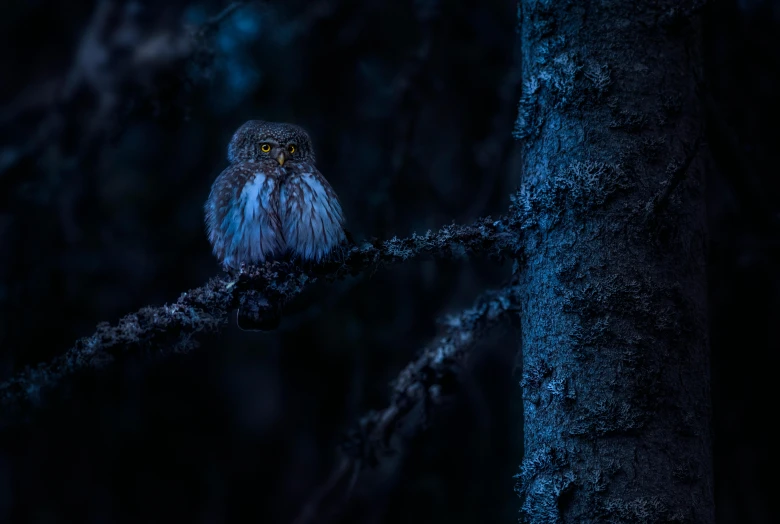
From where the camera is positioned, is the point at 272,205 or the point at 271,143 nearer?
the point at 272,205

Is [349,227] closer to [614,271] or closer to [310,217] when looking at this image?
[310,217]

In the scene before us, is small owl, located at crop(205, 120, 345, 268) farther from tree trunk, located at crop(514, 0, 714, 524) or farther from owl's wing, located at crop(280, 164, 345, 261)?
tree trunk, located at crop(514, 0, 714, 524)

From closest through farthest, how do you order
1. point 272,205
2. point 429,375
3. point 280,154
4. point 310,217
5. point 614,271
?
point 614,271, point 429,375, point 310,217, point 272,205, point 280,154

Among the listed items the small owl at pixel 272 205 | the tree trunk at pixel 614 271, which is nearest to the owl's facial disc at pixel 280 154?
the small owl at pixel 272 205

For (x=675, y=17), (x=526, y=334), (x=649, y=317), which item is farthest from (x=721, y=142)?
(x=526, y=334)

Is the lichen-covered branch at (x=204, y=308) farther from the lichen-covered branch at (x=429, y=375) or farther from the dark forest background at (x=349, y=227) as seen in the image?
the lichen-covered branch at (x=429, y=375)

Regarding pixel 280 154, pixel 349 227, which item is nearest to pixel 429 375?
pixel 280 154
